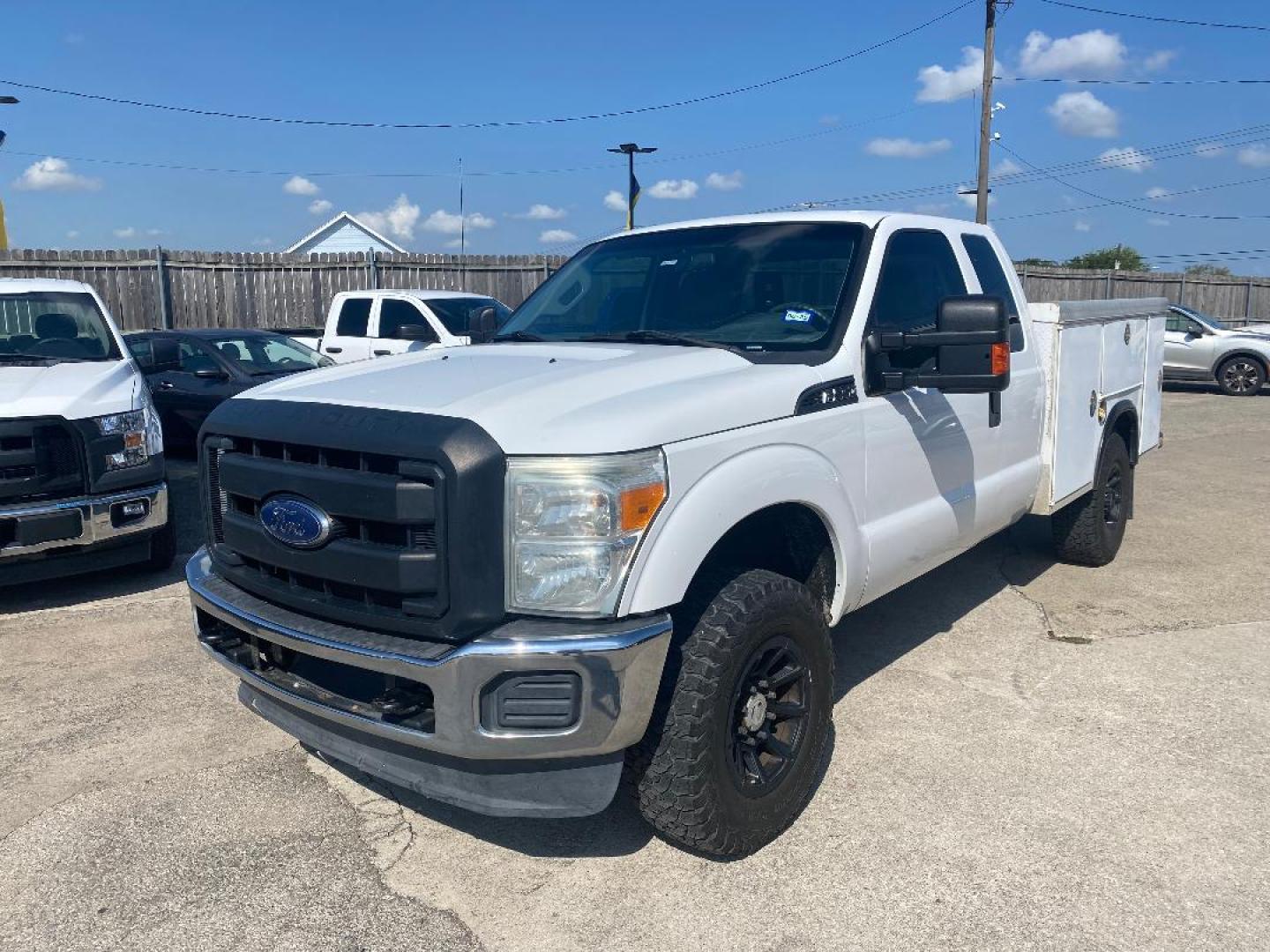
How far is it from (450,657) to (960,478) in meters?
2.60

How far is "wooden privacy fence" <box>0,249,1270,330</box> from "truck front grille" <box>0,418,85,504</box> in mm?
11954

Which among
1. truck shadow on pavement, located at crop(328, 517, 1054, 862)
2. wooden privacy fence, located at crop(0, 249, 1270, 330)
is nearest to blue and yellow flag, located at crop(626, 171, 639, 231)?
wooden privacy fence, located at crop(0, 249, 1270, 330)

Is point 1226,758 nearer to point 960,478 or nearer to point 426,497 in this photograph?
point 960,478

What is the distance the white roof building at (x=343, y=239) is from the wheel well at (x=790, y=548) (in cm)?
4011

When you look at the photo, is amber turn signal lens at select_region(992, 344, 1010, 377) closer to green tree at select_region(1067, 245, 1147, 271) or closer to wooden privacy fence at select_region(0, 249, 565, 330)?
wooden privacy fence at select_region(0, 249, 565, 330)

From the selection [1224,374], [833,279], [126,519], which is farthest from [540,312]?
[1224,374]

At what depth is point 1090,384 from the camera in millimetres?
5711

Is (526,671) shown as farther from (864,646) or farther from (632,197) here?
(632,197)

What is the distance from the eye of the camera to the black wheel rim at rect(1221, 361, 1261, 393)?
17.6 meters

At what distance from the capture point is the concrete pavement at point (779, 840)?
286 cm

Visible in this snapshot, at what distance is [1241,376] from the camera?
58.2 ft

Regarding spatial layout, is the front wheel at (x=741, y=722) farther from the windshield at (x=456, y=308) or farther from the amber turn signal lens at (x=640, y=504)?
the windshield at (x=456, y=308)

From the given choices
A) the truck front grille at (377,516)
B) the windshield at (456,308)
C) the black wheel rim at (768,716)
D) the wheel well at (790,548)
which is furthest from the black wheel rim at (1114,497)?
the windshield at (456,308)

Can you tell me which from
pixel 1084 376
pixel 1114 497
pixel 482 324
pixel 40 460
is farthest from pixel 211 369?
pixel 1114 497
